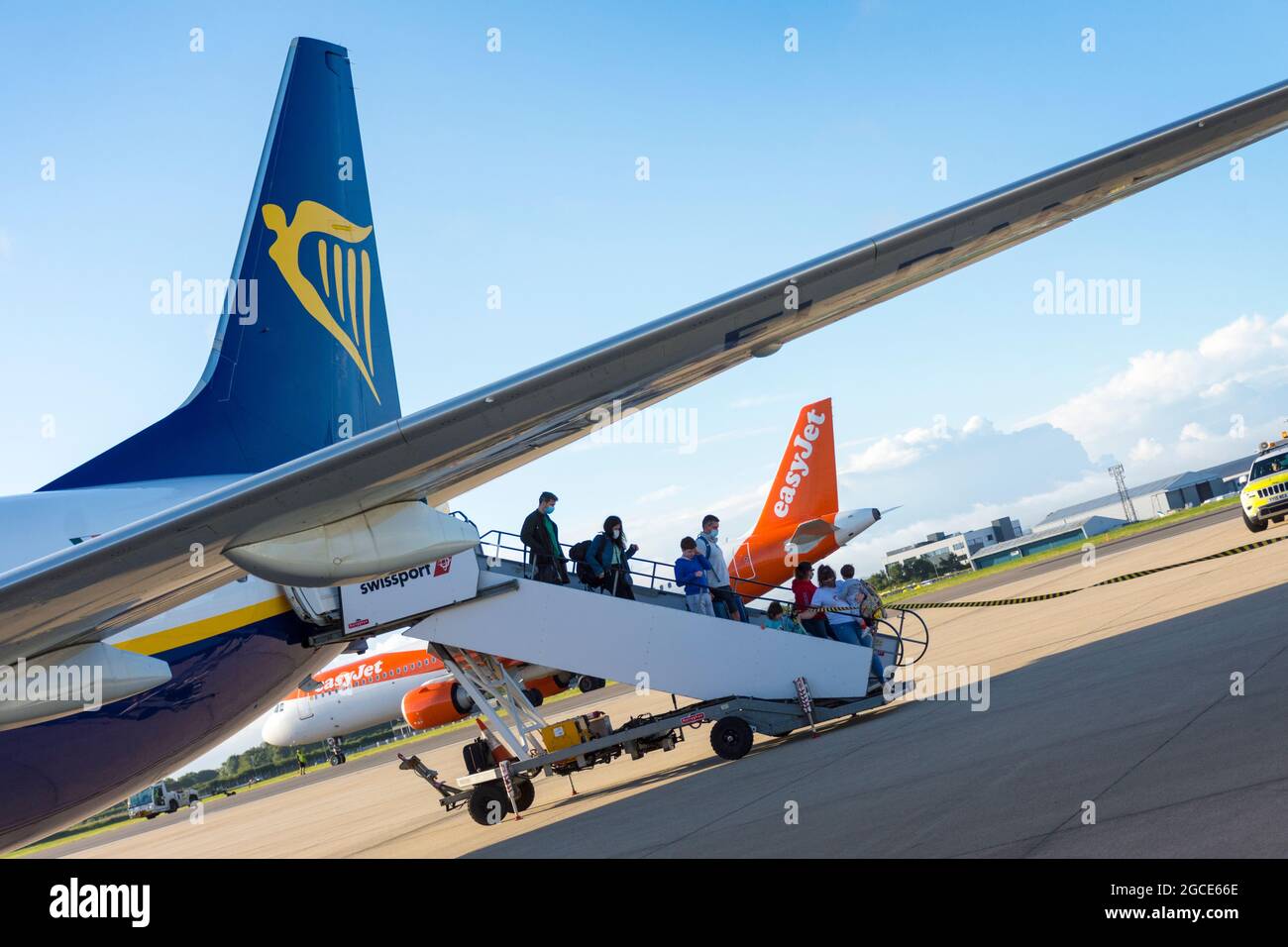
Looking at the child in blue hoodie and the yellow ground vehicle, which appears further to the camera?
the yellow ground vehicle

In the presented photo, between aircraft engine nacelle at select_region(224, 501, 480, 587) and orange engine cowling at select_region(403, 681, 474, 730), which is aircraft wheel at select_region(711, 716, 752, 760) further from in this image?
orange engine cowling at select_region(403, 681, 474, 730)

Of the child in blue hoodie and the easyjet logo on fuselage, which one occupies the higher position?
the easyjet logo on fuselage

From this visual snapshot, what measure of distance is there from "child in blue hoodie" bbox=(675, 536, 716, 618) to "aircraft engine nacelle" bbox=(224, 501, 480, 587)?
8.97 metres

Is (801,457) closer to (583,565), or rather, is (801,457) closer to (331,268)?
(583,565)

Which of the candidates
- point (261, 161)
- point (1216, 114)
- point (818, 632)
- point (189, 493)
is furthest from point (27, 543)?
point (818, 632)

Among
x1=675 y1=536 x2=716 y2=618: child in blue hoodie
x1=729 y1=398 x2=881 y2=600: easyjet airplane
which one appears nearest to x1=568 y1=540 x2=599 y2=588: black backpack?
x1=675 y1=536 x2=716 y2=618: child in blue hoodie

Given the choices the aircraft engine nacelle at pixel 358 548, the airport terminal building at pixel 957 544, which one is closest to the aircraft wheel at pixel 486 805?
the aircraft engine nacelle at pixel 358 548

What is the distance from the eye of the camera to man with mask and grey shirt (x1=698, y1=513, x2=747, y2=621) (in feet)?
47.5

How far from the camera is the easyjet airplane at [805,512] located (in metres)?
31.1

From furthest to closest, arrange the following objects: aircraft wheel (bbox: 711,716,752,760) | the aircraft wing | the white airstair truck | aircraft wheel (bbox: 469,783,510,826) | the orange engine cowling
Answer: the orange engine cowling < aircraft wheel (bbox: 469,783,510,826) < aircraft wheel (bbox: 711,716,752,760) < the white airstair truck < the aircraft wing

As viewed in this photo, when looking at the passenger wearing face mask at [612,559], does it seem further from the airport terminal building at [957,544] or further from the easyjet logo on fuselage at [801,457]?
the airport terminal building at [957,544]

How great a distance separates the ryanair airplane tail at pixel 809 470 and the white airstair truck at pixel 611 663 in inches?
693
